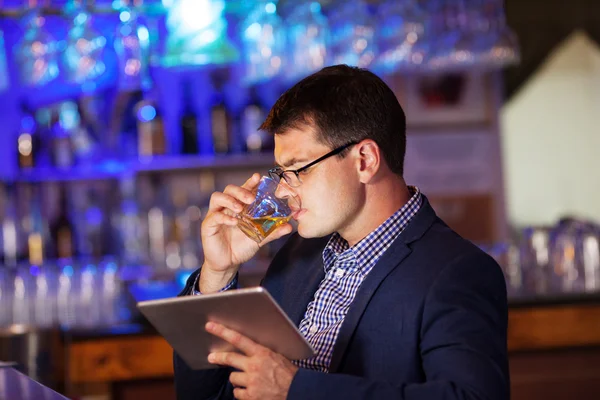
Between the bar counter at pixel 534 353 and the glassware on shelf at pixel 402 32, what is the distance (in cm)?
128

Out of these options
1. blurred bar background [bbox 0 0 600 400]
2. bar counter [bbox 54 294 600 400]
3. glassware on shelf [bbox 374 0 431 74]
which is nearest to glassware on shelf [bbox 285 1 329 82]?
blurred bar background [bbox 0 0 600 400]

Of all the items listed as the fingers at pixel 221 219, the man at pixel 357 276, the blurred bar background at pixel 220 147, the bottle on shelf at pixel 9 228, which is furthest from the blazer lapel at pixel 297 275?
the bottle on shelf at pixel 9 228

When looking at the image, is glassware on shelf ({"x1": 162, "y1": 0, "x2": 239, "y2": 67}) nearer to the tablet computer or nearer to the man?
the man

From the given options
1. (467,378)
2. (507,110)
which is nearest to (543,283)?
(507,110)

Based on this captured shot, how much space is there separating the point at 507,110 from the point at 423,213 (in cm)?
425

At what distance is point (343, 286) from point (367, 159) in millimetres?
300

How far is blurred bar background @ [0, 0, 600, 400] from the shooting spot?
151 inches

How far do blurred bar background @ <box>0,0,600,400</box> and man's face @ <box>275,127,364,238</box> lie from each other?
1333 mm

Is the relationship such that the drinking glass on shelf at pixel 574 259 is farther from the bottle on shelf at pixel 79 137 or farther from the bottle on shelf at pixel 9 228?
the bottle on shelf at pixel 9 228

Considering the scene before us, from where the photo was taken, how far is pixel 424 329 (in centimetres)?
185

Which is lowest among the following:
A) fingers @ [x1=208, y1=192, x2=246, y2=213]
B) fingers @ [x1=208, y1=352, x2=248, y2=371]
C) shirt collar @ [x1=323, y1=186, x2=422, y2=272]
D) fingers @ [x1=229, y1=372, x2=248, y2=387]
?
fingers @ [x1=229, y1=372, x2=248, y2=387]

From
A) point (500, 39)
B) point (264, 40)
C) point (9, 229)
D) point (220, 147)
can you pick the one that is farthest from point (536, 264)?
point (9, 229)

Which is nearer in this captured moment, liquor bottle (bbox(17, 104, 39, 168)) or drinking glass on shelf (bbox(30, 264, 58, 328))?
drinking glass on shelf (bbox(30, 264, 58, 328))

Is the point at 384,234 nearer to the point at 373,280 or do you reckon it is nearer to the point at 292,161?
the point at 373,280
